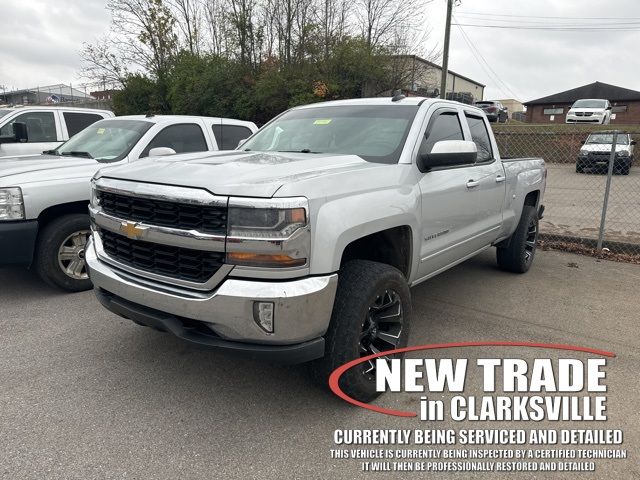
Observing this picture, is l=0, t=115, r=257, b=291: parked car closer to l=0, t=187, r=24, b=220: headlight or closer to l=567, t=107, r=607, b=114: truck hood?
l=0, t=187, r=24, b=220: headlight

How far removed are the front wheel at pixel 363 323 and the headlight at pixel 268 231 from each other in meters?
0.52

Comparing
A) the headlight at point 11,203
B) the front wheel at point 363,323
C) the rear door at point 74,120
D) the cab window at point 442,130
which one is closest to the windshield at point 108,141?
the headlight at point 11,203

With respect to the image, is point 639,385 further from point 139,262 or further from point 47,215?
point 47,215

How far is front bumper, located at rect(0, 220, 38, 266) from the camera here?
4148 millimetres

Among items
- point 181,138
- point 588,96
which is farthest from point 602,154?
point 588,96

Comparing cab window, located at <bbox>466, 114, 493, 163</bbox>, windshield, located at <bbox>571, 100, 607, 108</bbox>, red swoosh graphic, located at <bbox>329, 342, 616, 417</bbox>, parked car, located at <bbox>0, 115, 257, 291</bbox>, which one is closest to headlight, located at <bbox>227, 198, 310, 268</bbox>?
red swoosh graphic, located at <bbox>329, 342, 616, 417</bbox>

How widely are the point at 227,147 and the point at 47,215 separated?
8.41 feet

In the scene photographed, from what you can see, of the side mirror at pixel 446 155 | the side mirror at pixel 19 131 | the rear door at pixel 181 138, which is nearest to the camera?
the side mirror at pixel 446 155

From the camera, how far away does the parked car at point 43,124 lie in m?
7.45

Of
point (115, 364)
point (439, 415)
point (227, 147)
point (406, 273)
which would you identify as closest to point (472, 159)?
point (406, 273)

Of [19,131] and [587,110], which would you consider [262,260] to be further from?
[587,110]

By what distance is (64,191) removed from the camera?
449cm

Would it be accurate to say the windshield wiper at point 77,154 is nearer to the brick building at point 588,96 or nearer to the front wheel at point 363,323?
the front wheel at point 363,323

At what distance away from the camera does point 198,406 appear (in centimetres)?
286
